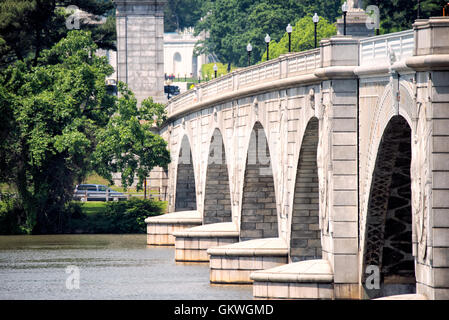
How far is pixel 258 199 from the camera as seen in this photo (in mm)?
55188

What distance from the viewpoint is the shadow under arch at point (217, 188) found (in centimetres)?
6525

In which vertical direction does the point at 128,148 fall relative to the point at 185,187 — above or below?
above

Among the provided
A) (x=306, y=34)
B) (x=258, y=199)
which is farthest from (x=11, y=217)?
(x=306, y=34)

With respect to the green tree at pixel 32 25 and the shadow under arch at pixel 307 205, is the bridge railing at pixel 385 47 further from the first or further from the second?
the green tree at pixel 32 25

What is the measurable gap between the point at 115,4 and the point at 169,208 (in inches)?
932

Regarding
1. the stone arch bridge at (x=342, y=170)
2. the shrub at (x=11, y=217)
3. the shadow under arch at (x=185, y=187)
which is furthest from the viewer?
the shadow under arch at (x=185, y=187)

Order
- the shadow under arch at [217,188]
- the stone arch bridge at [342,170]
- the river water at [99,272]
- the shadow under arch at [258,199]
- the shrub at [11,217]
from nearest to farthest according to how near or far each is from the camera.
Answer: the stone arch bridge at [342,170] → the river water at [99,272] → the shadow under arch at [258,199] → the shadow under arch at [217,188] → the shrub at [11,217]

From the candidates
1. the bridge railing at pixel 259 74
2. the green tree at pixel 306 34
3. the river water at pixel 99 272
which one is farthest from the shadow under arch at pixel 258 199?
the green tree at pixel 306 34

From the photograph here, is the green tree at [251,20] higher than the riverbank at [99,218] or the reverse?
higher

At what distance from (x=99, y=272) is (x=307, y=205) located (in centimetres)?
1352

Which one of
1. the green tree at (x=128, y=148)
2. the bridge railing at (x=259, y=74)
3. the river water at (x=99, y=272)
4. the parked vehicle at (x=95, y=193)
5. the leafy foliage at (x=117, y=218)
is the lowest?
the river water at (x=99, y=272)

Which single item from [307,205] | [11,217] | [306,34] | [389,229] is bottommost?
[11,217]

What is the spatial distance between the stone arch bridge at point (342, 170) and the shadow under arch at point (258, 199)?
0.06 m

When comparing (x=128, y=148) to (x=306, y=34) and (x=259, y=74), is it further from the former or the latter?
(x=306, y=34)
